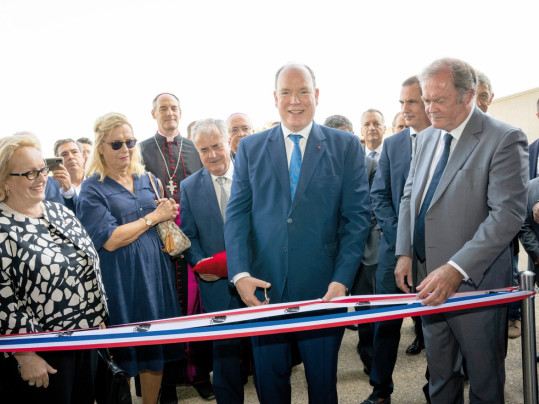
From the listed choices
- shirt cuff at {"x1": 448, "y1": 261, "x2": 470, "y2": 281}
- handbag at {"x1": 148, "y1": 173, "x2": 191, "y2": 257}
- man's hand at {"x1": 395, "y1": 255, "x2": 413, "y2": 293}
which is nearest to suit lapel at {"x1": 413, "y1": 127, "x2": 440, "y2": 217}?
man's hand at {"x1": 395, "y1": 255, "x2": 413, "y2": 293}

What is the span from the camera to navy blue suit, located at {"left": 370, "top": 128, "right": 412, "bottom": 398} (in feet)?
9.19

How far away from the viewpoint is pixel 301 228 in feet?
6.93

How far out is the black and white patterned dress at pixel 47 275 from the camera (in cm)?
Answer: 189

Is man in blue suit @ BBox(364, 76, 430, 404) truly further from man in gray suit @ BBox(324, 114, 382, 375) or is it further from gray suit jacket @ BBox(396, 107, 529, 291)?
gray suit jacket @ BBox(396, 107, 529, 291)

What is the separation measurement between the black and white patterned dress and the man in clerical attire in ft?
3.75

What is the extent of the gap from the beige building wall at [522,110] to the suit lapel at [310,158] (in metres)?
11.0

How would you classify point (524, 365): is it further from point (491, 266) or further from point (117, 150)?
point (117, 150)

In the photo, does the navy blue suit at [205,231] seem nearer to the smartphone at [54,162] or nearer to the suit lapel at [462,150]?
the smartphone at [54,162]

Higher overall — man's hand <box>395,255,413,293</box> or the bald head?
the bald head

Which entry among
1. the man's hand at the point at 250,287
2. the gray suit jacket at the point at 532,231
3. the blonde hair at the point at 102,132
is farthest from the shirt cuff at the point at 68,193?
the gray suit jacket at the point at 532,231

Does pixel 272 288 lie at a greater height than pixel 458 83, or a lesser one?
lesser

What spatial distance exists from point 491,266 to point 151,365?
7.41 feet

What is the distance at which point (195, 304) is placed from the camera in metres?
3.14

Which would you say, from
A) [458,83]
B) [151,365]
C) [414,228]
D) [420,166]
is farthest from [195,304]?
[458,83]
